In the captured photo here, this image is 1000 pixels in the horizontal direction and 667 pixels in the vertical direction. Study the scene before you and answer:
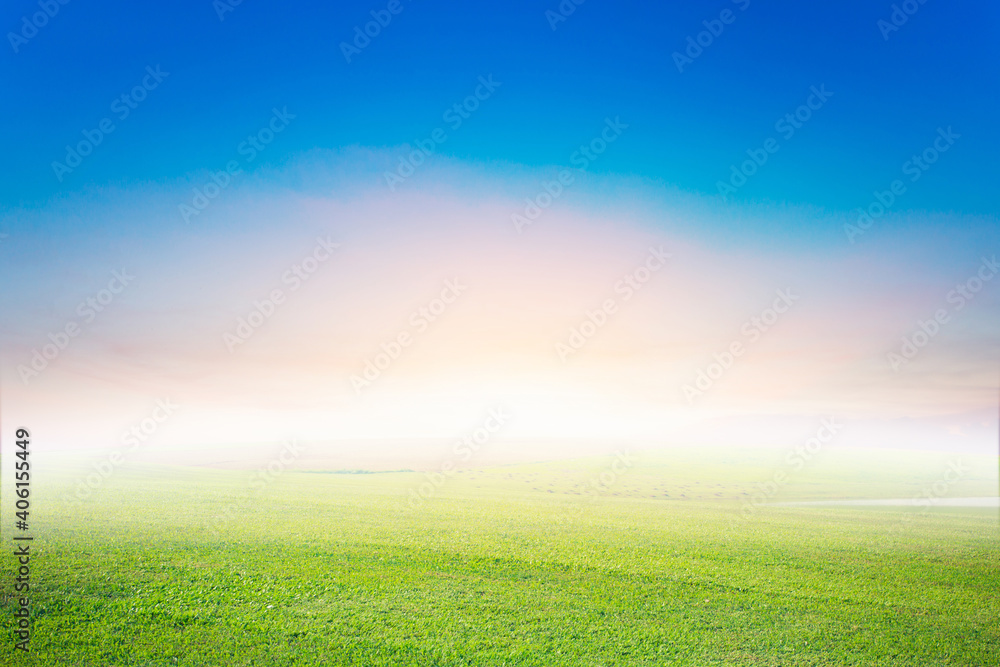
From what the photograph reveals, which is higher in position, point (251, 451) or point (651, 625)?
point (251, 451)

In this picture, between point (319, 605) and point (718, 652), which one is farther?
point (319, 605)

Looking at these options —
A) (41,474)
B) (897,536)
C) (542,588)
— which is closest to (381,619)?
(542,588)

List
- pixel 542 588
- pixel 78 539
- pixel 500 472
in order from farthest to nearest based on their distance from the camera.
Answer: pixel 500 472 < pixel 78 539 < pixel 542 588

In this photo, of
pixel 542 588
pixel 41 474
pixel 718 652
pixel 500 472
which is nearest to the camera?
pixel 718 652

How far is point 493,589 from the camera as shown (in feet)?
55.9

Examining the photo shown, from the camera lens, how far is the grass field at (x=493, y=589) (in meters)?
13.1

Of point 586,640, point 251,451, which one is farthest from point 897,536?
point 251,451

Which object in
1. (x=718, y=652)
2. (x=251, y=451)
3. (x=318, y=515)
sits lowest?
(x=718, y=652)

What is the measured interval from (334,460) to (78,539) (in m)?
70.3

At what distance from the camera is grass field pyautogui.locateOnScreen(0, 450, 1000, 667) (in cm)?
1307

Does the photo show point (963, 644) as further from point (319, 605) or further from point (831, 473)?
point (831, 473)

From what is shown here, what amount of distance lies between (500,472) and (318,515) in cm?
5105

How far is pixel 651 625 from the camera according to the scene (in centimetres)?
1457

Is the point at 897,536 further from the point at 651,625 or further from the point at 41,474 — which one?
the point at 41,474
